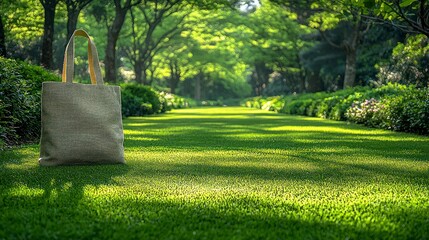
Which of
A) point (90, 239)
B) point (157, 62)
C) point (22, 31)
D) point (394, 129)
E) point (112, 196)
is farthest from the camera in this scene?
point (157, 62)

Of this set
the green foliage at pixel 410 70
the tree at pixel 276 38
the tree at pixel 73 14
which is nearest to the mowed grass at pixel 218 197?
the tree at pixel 73 14

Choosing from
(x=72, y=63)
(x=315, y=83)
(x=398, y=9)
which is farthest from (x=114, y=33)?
(x=315, y=83)

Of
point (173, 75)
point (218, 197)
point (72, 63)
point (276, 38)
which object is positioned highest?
point (276, 38)

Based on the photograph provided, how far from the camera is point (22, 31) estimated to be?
26062mm

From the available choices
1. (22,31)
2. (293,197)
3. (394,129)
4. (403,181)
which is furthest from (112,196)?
(22,31)

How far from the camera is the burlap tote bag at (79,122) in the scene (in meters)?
4.65

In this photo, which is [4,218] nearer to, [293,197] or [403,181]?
[293,197]

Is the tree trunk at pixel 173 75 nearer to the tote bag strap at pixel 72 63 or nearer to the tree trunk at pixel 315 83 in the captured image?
the tree trunk at pixel 315 83

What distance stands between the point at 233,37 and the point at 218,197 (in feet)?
117

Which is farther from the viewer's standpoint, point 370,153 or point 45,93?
point 370,153

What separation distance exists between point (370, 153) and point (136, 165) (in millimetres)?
2952

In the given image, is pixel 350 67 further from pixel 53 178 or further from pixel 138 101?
A: pixel 53 178

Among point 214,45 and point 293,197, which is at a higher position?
point 214,45

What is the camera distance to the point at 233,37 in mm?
38344
